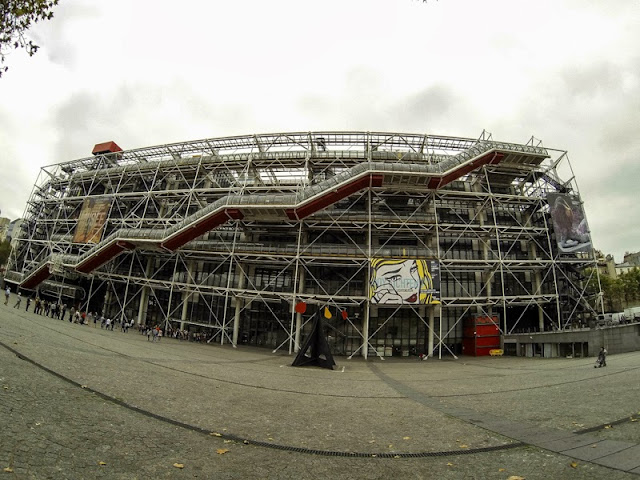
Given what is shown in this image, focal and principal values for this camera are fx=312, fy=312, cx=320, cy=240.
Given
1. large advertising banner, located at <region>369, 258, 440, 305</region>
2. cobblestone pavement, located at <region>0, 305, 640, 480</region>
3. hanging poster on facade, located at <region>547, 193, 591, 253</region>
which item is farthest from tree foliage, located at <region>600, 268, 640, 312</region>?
cobblestone pavement, located at <region>0, 305, 640, 480</region>

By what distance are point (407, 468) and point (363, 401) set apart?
481 centimetres

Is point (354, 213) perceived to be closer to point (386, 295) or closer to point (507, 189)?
point (386, 295)

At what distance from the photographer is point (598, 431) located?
5277 millimetres

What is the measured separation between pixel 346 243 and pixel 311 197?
5888 mm

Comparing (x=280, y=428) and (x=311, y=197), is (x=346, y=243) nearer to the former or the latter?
(x=311, y=197)

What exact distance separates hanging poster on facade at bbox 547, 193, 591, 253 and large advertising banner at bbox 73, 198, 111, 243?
3870cm

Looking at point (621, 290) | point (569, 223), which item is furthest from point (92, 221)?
point (621, 290)

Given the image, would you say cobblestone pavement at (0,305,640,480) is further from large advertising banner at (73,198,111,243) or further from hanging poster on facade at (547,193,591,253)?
large advertising banner at (73,198,111,243)

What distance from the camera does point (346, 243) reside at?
84.6ft

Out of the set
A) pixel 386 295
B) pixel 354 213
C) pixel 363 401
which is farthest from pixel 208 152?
pixel 363 401

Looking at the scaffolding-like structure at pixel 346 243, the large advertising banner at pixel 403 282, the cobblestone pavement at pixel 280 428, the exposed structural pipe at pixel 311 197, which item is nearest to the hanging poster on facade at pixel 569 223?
the scaffolding-like structure at pixel 346 243

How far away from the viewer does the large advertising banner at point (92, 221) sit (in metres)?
29.0

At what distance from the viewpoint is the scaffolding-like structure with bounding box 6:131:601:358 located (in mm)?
23047

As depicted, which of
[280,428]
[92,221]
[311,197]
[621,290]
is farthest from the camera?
[621,290]
